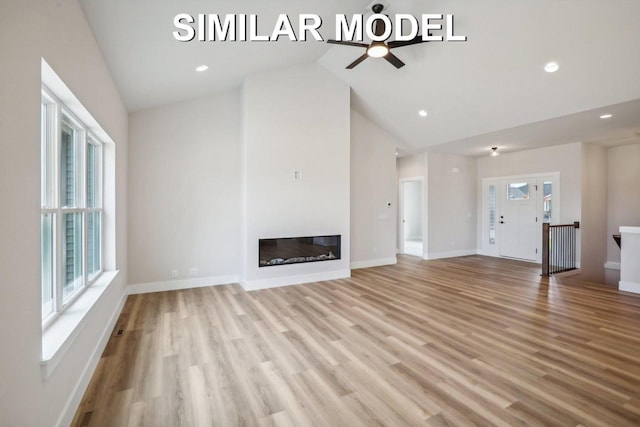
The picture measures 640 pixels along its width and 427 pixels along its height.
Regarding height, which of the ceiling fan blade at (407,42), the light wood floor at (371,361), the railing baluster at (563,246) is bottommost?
the light wood floor at (371,361)

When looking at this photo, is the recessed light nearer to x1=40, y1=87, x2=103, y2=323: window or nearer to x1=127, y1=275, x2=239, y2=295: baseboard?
x1=40, y1=87, x2=103, y2=323: window

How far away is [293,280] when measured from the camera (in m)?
5.44

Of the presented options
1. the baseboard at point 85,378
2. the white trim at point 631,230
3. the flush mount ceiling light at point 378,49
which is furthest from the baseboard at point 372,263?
the baseboard at point 85,378

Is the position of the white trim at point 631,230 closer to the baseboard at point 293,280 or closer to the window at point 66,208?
the baseboard at point 293,280

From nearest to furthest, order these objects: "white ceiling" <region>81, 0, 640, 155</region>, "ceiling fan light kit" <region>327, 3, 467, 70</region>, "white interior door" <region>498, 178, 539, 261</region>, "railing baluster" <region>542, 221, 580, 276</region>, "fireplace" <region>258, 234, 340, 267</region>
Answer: "white ceiling" <region>81, 0, 640, 155</region> → "ceiling fan light kit" <region>327, 3, 467, 70</region> → "fireplace" <region>258, 234, 340, 267</region> → "railing baluster" <region>542, 221, 580, 276</region> → "white interior door" <region>498, 178, 539, 261</region>

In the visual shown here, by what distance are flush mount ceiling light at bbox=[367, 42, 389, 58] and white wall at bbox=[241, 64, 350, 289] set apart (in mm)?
1973

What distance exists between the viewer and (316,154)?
5.64 metres

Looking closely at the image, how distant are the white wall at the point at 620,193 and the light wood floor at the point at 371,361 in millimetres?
3312

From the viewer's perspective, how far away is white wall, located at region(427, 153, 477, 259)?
8.02 metres

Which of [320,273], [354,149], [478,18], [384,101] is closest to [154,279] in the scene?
[320,273]

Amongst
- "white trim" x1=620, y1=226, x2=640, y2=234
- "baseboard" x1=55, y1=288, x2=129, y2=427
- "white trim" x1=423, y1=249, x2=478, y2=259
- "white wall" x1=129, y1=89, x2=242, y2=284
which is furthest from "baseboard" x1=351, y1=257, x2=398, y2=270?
"baseboard" x1=55, y1=288, x2=129, y2=427

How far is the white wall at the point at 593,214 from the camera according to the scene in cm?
665

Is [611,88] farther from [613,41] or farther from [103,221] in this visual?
[103,221]

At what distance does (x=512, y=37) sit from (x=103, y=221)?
5.53 meters
